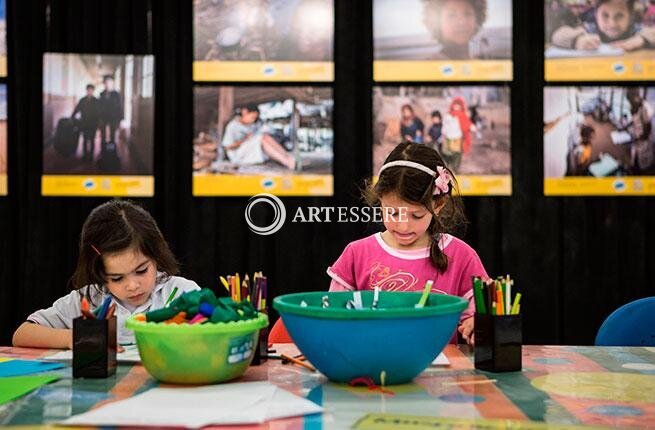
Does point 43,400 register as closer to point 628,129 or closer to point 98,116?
point 98,116

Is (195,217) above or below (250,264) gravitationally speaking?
above

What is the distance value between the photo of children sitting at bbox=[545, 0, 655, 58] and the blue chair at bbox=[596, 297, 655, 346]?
54.9 inches

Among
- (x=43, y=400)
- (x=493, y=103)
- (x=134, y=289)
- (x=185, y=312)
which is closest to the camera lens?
(x=43, y=400)

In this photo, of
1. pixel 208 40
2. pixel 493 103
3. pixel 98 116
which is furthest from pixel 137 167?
pixel 493 103

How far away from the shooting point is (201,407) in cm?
99

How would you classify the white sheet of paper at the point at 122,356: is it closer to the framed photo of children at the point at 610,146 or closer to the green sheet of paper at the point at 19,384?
the green sheet of paper at the point at 19,384

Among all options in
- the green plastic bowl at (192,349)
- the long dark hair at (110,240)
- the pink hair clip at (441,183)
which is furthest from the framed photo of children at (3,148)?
the green plastic bowl at (192,349)

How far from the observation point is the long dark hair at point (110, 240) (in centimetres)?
185

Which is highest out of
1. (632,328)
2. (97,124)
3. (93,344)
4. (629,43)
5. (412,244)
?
(629,43)

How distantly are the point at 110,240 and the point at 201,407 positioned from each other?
0.95 meters

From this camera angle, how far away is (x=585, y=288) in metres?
3.07

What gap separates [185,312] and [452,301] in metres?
0.45

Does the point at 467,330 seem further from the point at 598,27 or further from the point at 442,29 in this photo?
the point at 598,27

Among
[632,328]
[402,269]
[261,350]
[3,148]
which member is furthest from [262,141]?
[261,350]
